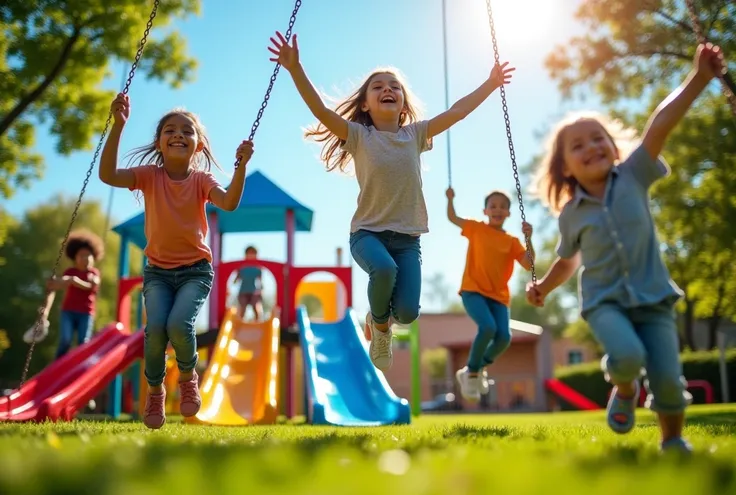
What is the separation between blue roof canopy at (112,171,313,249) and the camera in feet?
42.8

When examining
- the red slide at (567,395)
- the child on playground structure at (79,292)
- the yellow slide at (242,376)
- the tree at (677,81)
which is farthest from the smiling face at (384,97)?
the red slide at (567,395)

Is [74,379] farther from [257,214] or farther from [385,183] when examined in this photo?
[385,183]

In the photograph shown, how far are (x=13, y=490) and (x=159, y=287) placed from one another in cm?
330

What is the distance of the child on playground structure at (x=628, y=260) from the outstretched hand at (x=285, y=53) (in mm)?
2096

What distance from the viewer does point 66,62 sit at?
14992mm

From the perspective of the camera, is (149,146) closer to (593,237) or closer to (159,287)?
(159,287)

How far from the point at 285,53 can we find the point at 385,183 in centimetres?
114

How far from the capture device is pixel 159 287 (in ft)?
16.1

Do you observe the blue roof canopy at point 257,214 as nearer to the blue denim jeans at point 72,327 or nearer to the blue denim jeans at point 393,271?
the blue denim jeans at point 72,327

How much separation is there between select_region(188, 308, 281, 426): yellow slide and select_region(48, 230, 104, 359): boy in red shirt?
76.1 inches

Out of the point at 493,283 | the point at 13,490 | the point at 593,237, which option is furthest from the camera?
the point at 493,283

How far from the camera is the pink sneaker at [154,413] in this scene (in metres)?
4.86

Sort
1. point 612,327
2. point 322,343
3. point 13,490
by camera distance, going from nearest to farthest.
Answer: point 13,490
point 612,327
point 322,343

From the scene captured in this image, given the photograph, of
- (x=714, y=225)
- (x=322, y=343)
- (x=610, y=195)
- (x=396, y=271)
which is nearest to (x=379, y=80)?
(x=396, y=271)
